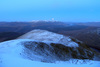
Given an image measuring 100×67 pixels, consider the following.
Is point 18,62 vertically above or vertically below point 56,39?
above

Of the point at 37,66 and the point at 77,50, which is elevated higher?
the point at 37,66

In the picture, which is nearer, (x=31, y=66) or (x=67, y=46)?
(x=31, y=66)

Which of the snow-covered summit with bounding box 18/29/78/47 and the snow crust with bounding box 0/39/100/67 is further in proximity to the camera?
the snow-covered summit with bounding box 18/29/78/47

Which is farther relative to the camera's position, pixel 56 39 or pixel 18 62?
pixel 56 39

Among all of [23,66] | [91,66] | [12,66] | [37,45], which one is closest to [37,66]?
[23,66]

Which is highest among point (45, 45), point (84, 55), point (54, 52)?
point (45, 45)

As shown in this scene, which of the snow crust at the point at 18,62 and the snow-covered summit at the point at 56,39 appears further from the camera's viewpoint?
the snow-covered summit at the point at 56,39

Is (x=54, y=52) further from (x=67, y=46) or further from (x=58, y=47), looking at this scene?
(x=67, y=46)

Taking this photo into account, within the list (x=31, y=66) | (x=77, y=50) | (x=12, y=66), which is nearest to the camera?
(x=12, y=66)

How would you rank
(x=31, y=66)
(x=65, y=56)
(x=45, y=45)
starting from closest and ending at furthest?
(x=31, y=66)
(x=65, y=56)
(x=45, y=45)

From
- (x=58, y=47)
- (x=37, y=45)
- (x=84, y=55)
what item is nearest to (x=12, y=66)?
(x=37, y=45)
